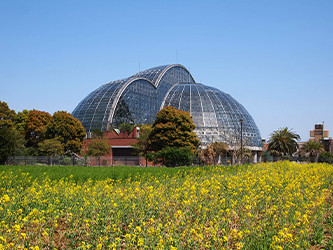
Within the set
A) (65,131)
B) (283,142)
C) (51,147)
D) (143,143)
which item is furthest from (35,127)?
(283,142)

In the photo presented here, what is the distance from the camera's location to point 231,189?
40.5ft

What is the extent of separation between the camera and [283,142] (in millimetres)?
62906

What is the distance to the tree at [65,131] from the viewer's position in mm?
49166

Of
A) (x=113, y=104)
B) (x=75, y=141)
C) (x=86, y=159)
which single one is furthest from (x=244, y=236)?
(x=113, y=104)

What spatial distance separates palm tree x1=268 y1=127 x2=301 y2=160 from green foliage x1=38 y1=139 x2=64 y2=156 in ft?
122

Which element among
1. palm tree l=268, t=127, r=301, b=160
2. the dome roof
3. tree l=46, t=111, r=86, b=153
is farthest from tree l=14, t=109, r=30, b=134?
palm tree l=268, t=127, r=301, b=160

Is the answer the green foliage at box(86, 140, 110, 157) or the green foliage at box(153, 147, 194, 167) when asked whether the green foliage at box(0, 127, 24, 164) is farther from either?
the green foliage at box(153, 147, 194, 167)

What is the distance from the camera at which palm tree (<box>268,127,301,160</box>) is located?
2473 inches

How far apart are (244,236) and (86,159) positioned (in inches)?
1623

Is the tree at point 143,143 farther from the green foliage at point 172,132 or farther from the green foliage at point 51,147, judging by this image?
the green foliage at point 51,147

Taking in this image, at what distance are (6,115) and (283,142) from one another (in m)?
46.8

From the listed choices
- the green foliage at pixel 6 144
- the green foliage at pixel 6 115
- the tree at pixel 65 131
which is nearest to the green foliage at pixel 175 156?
the tree at pixel 65 131

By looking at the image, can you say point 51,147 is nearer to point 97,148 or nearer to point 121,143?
point 97,148

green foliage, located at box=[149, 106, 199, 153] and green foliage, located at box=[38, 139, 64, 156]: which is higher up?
green foliage, located at box=[149, 106, 199, 153]
